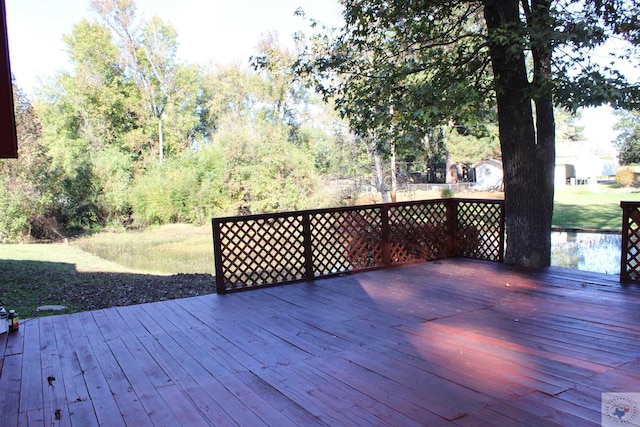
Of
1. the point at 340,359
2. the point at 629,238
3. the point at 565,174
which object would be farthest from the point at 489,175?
the point at 340,359

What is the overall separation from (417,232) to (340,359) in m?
3.44

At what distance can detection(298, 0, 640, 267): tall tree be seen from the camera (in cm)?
459

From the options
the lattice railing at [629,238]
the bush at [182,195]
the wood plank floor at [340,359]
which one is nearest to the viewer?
the wood plank floor at [340,359]

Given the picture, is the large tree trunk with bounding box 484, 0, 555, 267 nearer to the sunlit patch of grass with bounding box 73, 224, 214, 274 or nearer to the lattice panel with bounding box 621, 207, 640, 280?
the lattice panel with bounding box 621, 207, 640, 280

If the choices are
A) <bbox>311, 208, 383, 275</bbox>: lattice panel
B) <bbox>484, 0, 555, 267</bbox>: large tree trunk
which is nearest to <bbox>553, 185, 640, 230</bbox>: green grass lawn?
<bbox>484, 0, 555, 267</bbox>: large tree trunk

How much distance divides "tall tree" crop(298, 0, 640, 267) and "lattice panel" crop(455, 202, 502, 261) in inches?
11.1

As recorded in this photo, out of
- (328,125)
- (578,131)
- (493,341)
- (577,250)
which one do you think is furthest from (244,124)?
(578,131)

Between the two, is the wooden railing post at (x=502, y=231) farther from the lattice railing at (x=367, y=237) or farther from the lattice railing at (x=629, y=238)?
the lattice railing at (x=629, y=238)

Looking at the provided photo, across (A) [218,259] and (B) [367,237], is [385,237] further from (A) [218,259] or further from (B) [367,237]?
(A) [218,259]

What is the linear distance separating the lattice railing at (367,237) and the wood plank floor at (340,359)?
2.48 ft

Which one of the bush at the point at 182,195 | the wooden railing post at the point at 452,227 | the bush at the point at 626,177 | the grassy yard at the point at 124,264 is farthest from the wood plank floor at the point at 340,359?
the bush at the point at 626,177

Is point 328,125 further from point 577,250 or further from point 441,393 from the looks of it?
point 441,393

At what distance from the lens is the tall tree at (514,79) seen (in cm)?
459

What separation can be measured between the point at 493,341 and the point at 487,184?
2346cm
